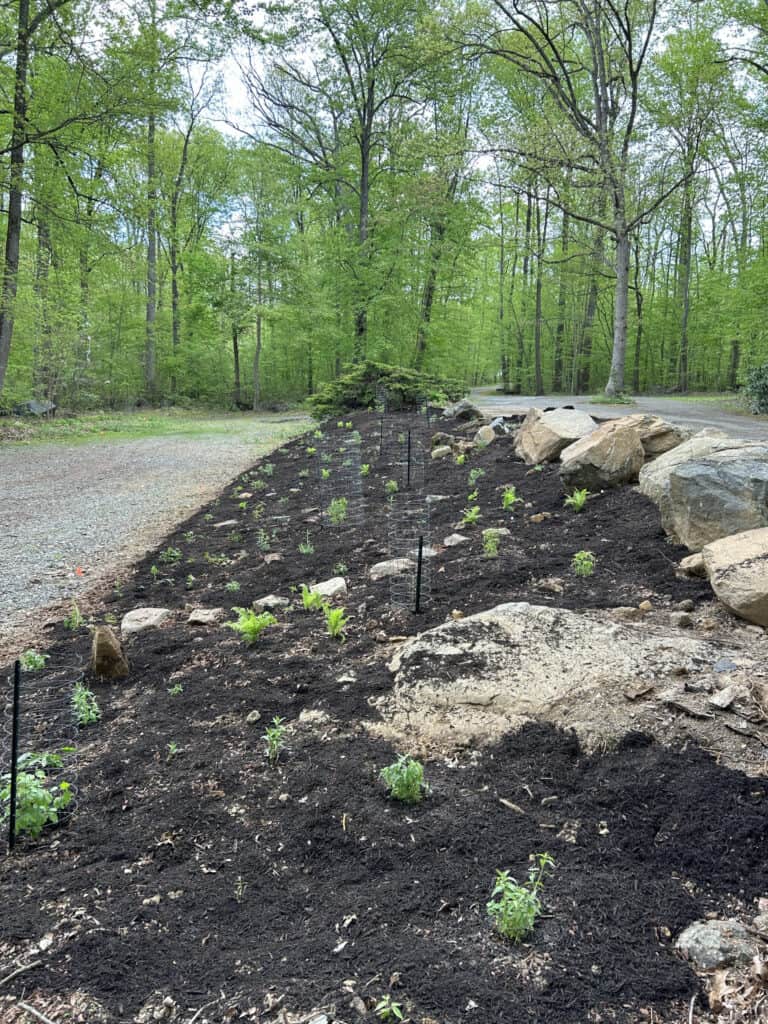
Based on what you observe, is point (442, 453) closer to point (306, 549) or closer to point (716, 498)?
point (306, 549)

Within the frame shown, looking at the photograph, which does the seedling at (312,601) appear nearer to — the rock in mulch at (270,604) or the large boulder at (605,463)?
the rock in mulch at (270,604)

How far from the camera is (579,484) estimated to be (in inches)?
199

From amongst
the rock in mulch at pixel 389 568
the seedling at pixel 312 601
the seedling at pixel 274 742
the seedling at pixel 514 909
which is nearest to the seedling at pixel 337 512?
the rock in mulch at pixel 389 568

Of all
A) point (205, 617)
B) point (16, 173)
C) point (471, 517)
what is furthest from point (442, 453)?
point (16, 173)

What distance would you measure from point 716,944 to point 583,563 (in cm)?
238

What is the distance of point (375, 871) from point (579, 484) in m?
3.93

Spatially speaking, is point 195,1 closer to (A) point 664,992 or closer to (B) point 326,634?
(B) point 326,634

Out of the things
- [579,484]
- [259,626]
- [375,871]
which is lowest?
[375,871]

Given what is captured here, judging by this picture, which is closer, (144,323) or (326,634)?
(326,634)

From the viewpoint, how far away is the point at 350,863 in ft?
5.58

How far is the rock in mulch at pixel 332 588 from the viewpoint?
3670 mm

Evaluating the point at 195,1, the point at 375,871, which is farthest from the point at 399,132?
the point at 375,871

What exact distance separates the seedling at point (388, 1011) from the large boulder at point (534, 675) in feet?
3.12

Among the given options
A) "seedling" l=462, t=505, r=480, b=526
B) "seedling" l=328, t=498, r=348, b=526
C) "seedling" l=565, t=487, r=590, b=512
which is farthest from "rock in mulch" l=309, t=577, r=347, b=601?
"seedling" l=565, t=487, r=590, b=512
